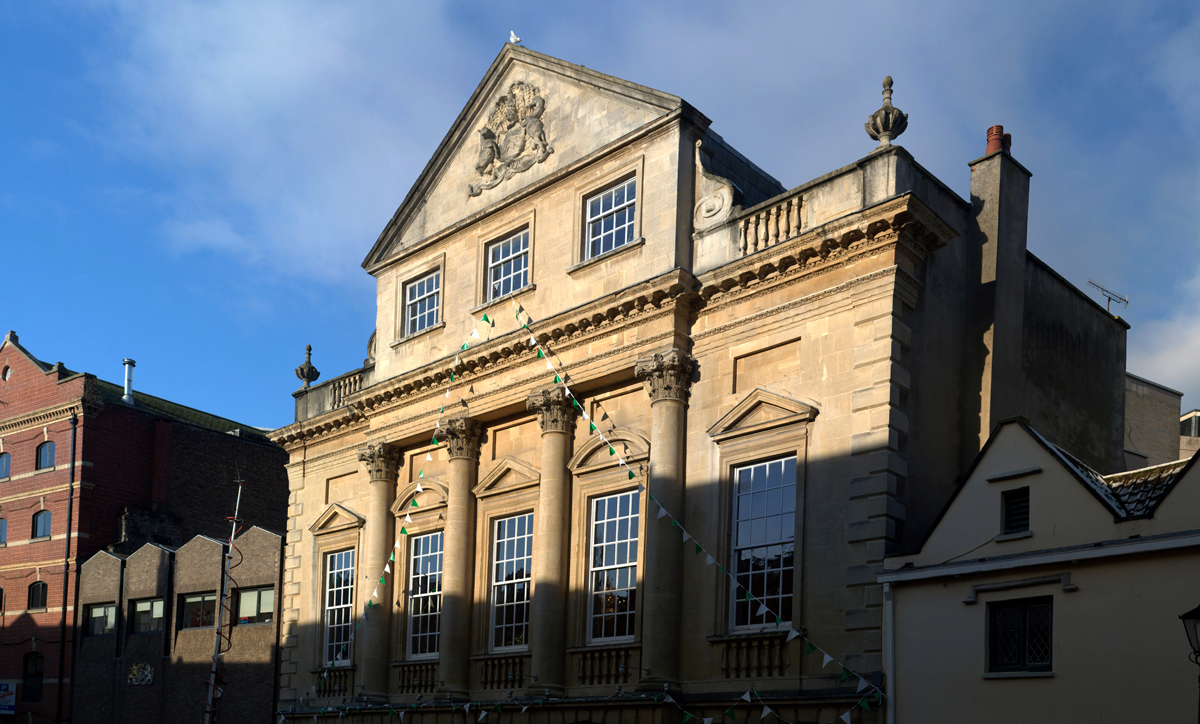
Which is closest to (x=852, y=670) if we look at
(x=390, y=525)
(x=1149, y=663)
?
(x=1149, y=663)

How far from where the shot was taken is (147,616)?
121 feet

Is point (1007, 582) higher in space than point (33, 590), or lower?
higher

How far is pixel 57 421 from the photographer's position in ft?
136

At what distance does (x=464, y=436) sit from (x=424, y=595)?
3.67 meters

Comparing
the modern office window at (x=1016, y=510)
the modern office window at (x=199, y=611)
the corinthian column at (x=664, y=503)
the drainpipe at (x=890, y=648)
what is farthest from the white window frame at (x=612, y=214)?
the modern office window at (x=199, y=611)

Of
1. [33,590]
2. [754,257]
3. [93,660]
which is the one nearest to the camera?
[754,257]

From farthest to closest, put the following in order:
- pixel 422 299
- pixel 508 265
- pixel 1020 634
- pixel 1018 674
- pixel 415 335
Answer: pixel 422 299 < pixel 415 335 < pixel 508 265 < pixel 1020 634 < pixel 1018 674

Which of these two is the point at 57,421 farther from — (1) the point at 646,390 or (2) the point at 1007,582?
(2) the point at 1007,582

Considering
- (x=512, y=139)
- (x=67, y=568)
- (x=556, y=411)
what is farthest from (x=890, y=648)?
(x=67, y=568)

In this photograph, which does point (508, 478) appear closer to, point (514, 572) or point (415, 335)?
point (514, 572)

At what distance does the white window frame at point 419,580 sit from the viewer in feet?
82.9

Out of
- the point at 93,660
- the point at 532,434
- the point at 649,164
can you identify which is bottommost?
the point at 93,660

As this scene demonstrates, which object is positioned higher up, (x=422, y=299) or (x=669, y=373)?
(x=422, y=299)

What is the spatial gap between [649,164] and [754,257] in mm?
3639
